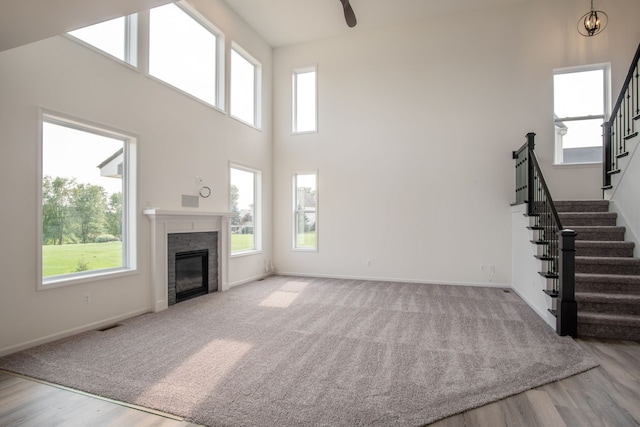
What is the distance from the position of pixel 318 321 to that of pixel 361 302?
1.11 metres

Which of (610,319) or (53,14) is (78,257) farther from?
(610,319)

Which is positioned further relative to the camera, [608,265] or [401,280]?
[401,280]

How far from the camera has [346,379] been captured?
246cm

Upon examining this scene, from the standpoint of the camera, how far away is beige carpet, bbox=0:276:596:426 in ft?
6.95

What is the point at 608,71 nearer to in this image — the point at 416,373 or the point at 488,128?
the point at 488,128

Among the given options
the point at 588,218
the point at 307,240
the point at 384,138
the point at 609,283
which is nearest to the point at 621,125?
the point at 588,218

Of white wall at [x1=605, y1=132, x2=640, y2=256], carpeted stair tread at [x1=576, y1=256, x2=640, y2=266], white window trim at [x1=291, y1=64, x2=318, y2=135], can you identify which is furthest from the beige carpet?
white window trim at [x1=291, y1=64, x2=318, y2=135]

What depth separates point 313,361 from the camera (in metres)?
2.79

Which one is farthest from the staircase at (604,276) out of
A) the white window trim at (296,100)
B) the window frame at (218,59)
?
the window frame at (218,59)

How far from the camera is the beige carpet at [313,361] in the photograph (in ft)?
6.95

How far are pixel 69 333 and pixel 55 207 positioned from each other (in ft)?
4.31

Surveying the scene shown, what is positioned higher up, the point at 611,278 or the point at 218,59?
the point at 218,59

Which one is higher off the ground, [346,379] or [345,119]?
[345,119]

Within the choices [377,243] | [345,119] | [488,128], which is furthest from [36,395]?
[488,128]
